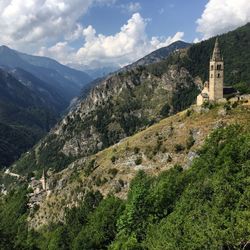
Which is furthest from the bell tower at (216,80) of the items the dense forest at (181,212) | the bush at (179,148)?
the dense forest at (181,212)

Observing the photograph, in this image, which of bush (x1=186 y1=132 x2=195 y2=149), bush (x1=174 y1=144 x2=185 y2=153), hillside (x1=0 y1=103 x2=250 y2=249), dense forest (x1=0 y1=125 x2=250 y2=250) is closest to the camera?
dense forest (x1=0 y1=125 x2=250 y2=250)

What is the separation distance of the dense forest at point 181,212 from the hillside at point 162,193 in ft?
0.49

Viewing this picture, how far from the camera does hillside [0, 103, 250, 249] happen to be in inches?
2242

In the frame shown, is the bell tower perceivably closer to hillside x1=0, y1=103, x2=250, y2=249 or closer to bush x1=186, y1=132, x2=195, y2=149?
hillside x1=0, y1=103, x2=250, y2=249

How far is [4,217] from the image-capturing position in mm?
177375

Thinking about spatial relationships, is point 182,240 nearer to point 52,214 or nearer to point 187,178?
point 187,178

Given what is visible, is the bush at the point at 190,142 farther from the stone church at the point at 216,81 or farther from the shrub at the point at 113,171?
the shrub at the point at 113,171

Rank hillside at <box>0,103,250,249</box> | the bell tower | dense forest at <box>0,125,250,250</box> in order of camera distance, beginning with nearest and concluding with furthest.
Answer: dense forest at <box>0,125,250,250</box>, hillside at <box>0,103,250,249</box>, the bell tower

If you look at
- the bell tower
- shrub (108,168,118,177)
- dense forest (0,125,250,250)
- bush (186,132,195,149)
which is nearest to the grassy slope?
shrub (108,168,118,177)

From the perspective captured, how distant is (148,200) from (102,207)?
2990cm

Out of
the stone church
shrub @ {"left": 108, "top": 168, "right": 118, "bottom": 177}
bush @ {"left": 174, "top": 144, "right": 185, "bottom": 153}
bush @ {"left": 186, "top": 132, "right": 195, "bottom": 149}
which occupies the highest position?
the stone church

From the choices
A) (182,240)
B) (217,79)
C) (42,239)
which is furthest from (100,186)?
(182,240)

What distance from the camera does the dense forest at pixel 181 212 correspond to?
52.9 meters

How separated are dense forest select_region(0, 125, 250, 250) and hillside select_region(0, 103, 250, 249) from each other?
15 cm
